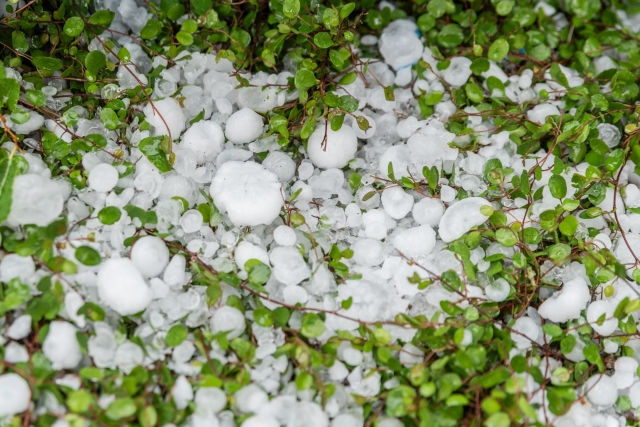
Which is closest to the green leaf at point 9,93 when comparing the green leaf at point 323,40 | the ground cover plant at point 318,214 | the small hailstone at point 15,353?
the ground cover plant at point 318,214

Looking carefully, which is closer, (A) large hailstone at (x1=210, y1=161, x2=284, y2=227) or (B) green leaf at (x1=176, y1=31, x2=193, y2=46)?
(A) large hailstone at (x1=210, y1=161, x2=284, y2=227)

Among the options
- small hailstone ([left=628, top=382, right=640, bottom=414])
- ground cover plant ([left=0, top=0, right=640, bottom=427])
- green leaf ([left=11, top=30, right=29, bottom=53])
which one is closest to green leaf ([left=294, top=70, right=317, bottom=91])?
ground cover plant ([left=0, top=0, right=640, bottom=427])

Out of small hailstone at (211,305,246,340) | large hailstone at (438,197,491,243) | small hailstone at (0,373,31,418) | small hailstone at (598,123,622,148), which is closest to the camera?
small hailstone at (0,373,31,418)

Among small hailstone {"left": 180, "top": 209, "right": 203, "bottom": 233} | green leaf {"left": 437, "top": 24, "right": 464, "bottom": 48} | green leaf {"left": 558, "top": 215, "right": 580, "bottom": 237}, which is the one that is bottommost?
green leaf {"left": 558, "top": 215, "right": 580, "bottom": 237}

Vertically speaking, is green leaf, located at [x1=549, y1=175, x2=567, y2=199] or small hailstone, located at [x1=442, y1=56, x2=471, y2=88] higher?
small hailstone, located at [x1=442, y1=56, x2=471, y2=88]

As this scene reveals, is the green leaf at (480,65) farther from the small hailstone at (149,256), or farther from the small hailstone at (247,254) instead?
the small hailstone at (149,256)

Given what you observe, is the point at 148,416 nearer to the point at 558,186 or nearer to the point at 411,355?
the point at 411,355

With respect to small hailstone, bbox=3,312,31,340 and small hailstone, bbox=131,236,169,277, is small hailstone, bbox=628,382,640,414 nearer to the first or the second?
small hailstone, bbox=131,236,169,277
